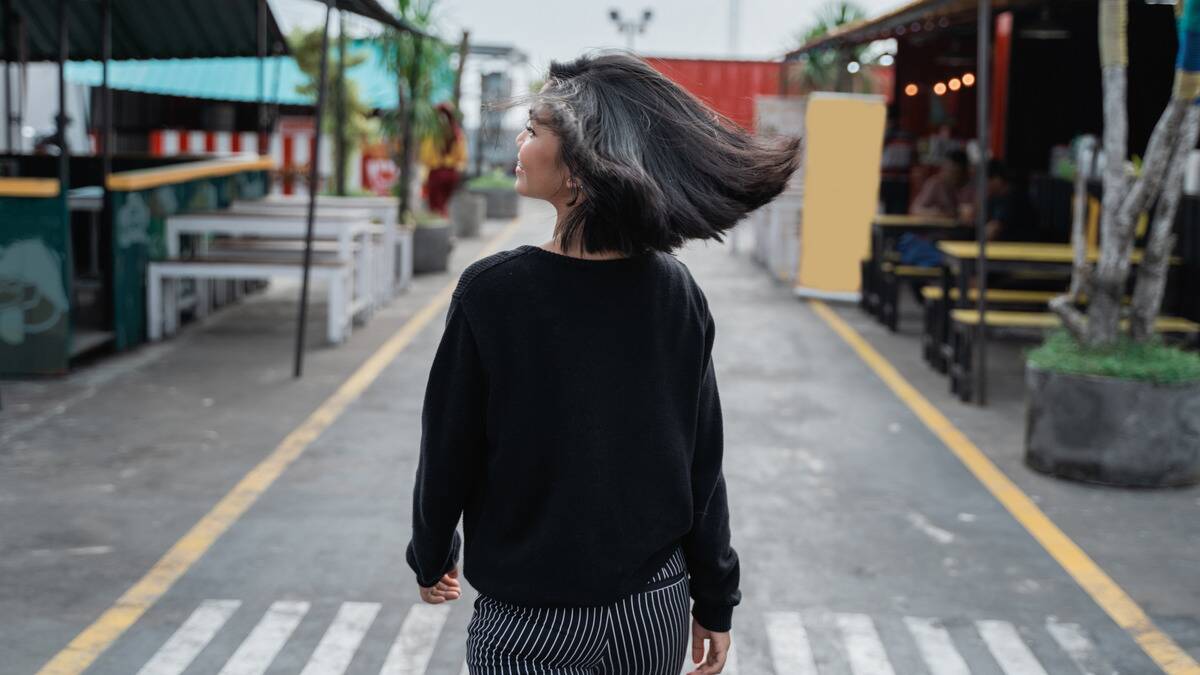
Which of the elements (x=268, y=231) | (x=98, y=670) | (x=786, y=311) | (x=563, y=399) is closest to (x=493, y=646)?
(x=563, y=399)

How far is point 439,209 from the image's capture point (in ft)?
66.3

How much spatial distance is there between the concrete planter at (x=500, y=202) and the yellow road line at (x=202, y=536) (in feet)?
55.5

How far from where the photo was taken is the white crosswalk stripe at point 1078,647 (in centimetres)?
486

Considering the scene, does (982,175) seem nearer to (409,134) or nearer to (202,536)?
(202,536)

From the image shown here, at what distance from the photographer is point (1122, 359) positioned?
24.3ft

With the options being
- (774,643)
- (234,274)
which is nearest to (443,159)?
(234,274)

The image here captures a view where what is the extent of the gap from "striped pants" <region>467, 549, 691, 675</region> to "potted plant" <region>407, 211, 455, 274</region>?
48.3ft

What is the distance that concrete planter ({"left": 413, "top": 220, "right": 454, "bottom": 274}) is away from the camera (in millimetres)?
17141

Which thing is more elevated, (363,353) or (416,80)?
(416,80)

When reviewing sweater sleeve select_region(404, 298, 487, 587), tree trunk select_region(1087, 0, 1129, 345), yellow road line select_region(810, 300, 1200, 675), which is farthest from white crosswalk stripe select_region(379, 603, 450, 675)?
tree trunk select_region(1087, 0, 1129, 345)

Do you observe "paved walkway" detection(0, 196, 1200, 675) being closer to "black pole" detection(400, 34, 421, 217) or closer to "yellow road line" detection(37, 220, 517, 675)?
"yellow road line" detection(37, 220, 517, 675)

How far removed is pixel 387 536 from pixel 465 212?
1686cm

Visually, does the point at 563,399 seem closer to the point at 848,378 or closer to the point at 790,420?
the point at 790,420

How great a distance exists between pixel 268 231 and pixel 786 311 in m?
5.31
